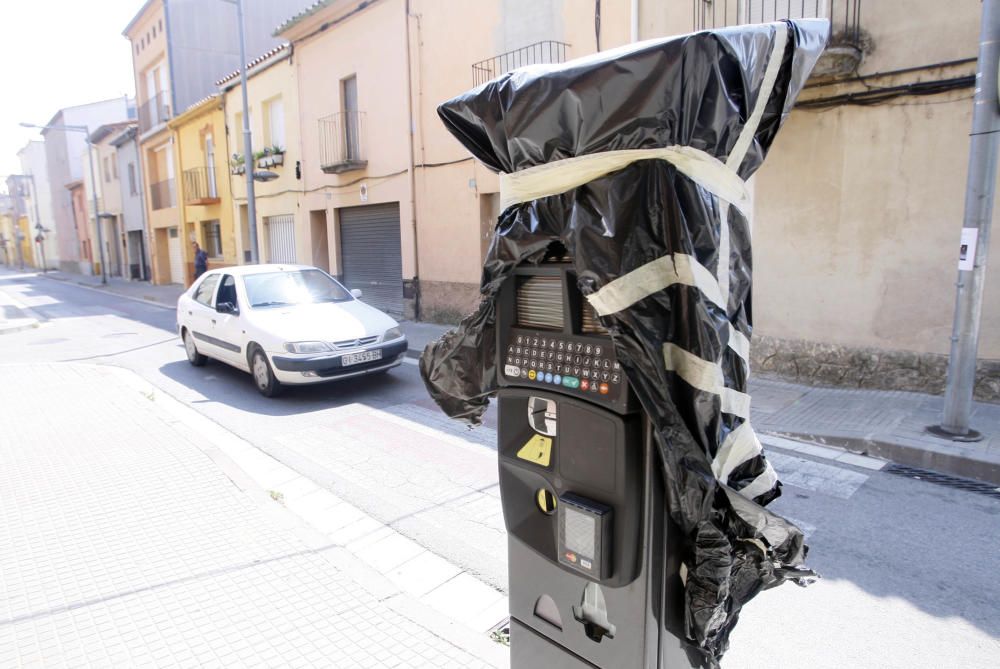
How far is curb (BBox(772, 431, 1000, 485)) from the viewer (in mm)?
4633

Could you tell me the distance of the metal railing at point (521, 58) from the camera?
9883 mm

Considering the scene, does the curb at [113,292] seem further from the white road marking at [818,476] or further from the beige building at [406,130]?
the white road marking at [818,476]

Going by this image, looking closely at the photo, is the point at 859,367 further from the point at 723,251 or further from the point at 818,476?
the point at 723,251

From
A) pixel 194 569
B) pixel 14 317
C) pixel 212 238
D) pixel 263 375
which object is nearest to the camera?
pixel 194 569

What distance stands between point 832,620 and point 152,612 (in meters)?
3.16

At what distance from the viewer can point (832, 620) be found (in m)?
2.89

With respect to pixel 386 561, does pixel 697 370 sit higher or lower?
higher

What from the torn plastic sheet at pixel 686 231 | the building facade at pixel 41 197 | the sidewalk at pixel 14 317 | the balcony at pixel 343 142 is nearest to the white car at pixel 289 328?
the torn plastic sheet at pixel 686 231

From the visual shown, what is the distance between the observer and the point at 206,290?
8.97m

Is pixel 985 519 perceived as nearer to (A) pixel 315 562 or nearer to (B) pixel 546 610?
(B) pixel 546 610

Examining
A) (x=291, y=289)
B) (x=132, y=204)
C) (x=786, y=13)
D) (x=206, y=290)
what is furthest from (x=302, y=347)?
(x=132, y=204)

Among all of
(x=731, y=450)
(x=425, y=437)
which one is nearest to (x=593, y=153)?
(x=731, y=450)

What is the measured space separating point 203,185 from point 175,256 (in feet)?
19.7

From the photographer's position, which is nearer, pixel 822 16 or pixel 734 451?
pixel 734 451
